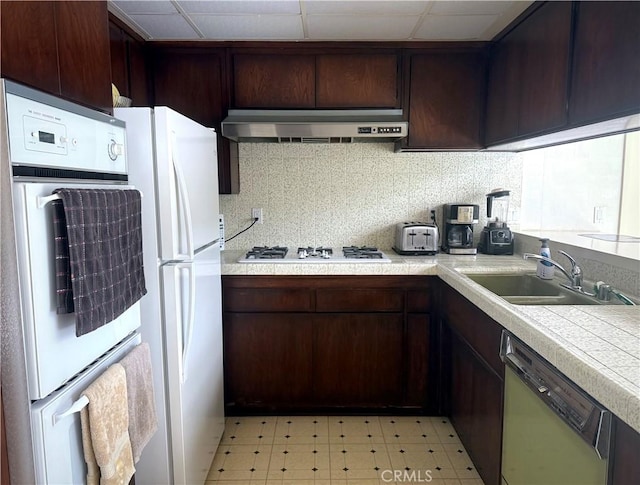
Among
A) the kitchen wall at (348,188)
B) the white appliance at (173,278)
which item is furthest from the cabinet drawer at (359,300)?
the white appliance at (173,278)

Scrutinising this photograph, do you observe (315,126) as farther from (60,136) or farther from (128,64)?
(60,136)

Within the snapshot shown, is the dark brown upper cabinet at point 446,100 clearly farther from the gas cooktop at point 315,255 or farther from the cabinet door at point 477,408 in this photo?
the cabinet door at point 477,408

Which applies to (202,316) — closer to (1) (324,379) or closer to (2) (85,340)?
(2) (85,340)

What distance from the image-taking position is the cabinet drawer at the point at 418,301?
2600 mm

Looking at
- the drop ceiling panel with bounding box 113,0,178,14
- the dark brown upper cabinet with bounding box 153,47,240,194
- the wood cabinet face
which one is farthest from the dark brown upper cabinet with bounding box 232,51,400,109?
the wood cabinet face

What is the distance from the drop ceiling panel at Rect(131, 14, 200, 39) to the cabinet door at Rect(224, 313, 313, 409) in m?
1.71

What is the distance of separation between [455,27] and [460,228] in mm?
1227

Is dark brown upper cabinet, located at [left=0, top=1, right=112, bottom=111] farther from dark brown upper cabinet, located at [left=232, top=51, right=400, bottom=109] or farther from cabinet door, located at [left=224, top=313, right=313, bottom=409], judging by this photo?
cabinet door, located at [left=224, top=313, right=313, bottom=409]

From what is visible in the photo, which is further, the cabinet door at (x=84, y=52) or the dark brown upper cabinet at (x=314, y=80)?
the dark brown upper cabinet at (x=314, y=80)

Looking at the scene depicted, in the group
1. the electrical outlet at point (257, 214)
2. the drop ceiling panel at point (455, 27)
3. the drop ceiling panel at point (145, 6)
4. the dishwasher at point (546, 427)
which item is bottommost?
the dishwasher at point (546, 427)

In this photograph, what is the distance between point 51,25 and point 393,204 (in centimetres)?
234

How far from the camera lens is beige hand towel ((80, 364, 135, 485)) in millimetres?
1132

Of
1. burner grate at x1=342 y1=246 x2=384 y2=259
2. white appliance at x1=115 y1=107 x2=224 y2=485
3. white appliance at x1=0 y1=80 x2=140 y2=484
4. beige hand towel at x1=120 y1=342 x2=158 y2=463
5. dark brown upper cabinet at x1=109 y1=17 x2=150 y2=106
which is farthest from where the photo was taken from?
burner grate at x1=342 y1=246 x2=384 y2=259

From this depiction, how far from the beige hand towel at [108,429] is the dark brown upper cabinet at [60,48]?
799mm
